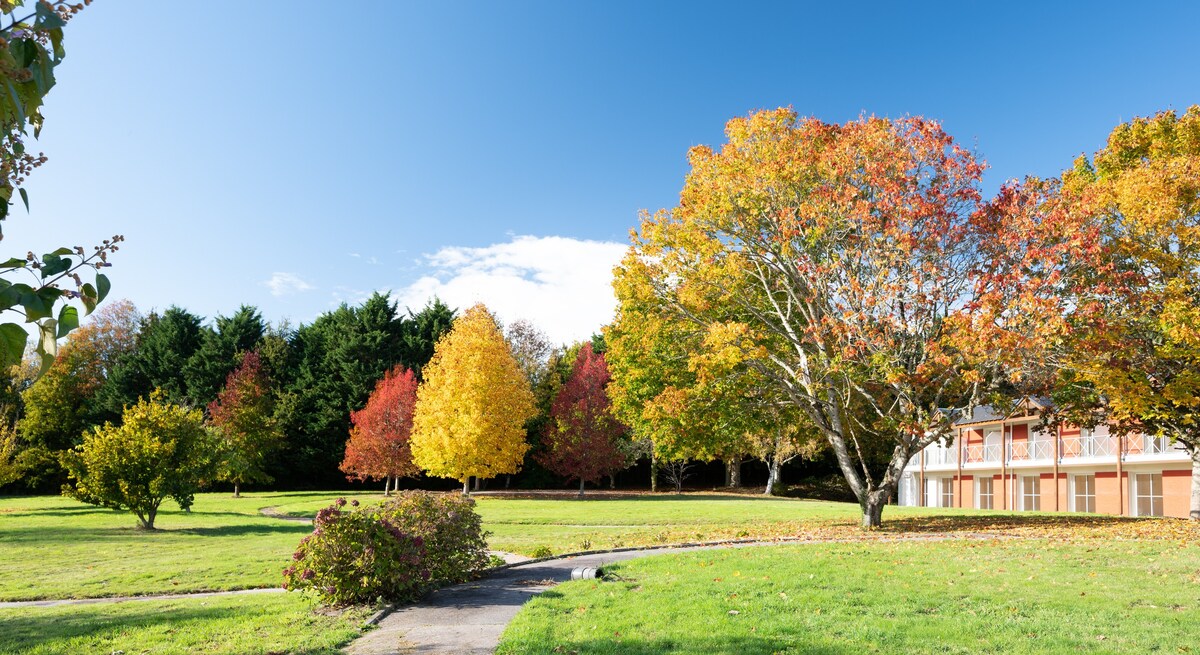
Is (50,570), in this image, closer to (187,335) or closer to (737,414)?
(737,414)

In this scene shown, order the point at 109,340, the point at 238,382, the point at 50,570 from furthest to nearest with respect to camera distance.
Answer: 1. the point at 109,340
2. the point at 238,382
3. the point at 50,570

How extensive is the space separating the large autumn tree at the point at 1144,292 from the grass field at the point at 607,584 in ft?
9.41

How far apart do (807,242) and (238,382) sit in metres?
36.1

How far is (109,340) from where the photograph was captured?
53094mm

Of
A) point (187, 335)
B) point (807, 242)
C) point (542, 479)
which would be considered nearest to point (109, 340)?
point (187, 335)

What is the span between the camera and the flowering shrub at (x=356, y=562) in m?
9.23

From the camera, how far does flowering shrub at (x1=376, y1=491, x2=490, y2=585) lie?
1052 centimetres

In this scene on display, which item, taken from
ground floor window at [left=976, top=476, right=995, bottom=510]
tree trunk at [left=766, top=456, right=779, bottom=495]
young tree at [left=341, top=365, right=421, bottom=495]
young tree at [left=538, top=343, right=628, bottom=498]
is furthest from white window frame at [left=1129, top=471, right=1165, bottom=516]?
young tree at [left=341, top=365, right=421, bottom=495]

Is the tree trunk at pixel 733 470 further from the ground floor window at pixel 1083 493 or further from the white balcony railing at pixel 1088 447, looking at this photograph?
the white balcony railing at pixel 1088 447

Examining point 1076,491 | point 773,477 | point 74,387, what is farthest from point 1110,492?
point 74,387

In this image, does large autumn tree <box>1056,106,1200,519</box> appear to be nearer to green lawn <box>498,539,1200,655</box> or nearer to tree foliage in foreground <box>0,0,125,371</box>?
green lawn <box>498,539,1200,655</box>

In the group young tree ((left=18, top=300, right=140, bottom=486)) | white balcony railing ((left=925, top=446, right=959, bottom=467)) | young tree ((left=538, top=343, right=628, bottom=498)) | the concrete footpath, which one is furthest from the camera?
young tree ((left=18, top=300, right=140, bottom=486))

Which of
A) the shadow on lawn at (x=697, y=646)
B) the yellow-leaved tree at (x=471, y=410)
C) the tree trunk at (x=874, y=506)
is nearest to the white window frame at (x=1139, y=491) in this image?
the tree trunk at (x=874, y=506)

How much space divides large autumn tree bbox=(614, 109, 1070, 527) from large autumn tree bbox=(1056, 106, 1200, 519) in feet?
4.66
